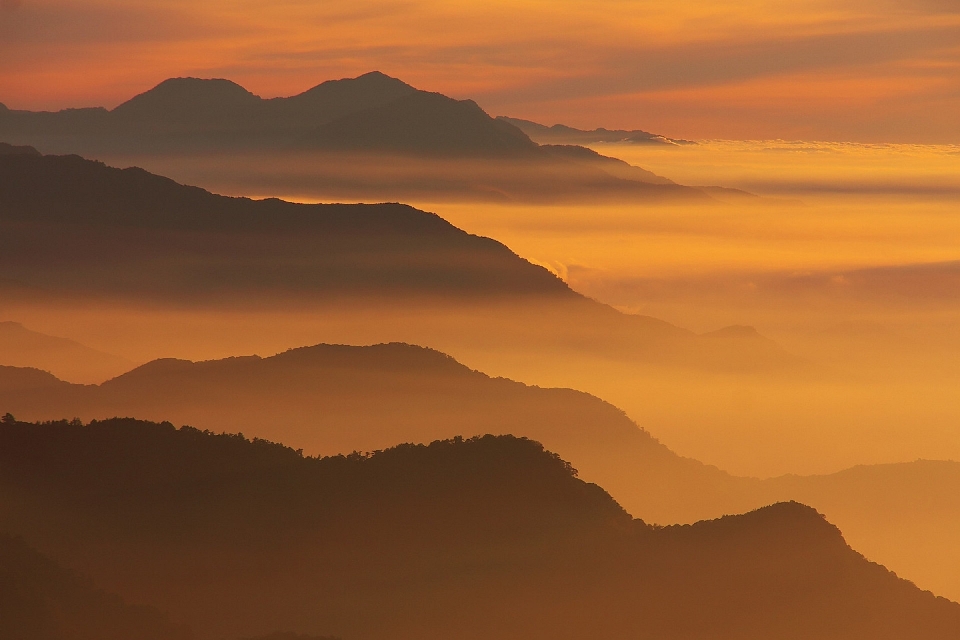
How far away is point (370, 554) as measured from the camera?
12838cm

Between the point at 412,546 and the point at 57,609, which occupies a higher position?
the point at 412,546

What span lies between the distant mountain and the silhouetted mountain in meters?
9.51

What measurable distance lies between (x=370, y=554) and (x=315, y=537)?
232 inches

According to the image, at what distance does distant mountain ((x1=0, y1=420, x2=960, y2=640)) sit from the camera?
118062 mm

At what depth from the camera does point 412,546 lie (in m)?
132

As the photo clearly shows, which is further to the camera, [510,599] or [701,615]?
[701,615]

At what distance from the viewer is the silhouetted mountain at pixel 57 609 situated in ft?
305

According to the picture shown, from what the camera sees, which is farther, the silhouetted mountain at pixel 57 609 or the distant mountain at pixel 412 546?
the distant mountain at pixel 412 546

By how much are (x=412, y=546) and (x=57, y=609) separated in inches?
1677

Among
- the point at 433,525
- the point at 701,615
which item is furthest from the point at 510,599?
the point at 701,615

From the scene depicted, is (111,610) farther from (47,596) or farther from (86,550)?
(86,550)

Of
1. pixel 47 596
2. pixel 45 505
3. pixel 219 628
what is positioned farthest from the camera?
pixel 45 505

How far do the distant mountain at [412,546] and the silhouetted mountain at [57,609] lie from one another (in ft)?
31.2

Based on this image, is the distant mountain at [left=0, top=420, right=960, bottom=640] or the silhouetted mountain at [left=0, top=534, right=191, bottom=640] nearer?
the silhouetted mountain at [left=0, top=534, right=191, bottom=640]
